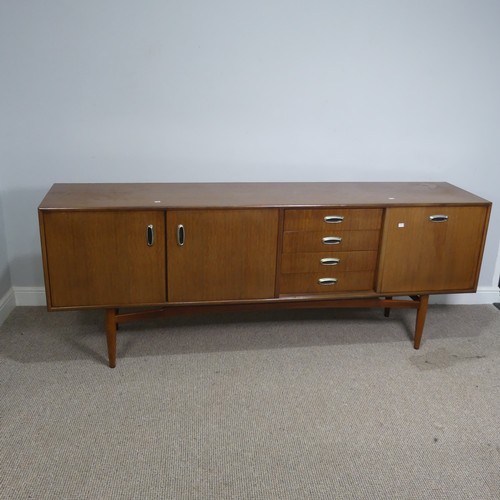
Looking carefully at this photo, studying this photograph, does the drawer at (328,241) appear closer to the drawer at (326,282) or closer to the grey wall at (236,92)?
the drawer at (326,282)

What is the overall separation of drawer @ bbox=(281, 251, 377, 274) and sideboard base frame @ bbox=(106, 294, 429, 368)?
0.51 feet

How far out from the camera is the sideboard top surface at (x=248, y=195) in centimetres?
222

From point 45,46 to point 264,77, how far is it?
1.02m

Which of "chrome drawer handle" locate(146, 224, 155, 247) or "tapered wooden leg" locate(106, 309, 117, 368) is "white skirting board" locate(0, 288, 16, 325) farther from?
"chrome drawer handle" locate(146, 224, 155, 247)

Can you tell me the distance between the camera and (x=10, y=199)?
2723 millimetres

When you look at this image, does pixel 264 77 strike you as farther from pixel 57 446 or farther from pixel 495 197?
pixel 57 446

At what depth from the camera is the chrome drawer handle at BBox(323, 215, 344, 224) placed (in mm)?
2326

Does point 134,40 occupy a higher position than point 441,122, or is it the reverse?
point 134,40

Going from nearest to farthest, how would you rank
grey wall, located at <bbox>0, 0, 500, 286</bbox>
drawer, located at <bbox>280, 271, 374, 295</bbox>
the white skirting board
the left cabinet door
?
the left cabinet door, drawer, located at <bbox>280, 271, 374, 295</bbox>, grey wall, located at <bbox>0, 0, 500, 286</bbox>, the white skirting board

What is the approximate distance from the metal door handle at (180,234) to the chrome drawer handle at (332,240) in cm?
60

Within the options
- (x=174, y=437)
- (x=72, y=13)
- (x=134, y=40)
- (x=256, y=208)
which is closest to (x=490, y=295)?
(x=256, y=208)

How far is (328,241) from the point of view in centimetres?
236

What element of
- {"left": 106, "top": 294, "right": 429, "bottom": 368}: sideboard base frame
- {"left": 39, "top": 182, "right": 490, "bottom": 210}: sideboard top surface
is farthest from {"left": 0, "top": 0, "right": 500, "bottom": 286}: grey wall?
{"left": 106, "top": 294, "right": 429, "bottom": 368}: sideboard base frame

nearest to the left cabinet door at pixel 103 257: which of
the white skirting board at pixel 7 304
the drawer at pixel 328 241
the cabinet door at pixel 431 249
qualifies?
the drawer at pixel 328 241
